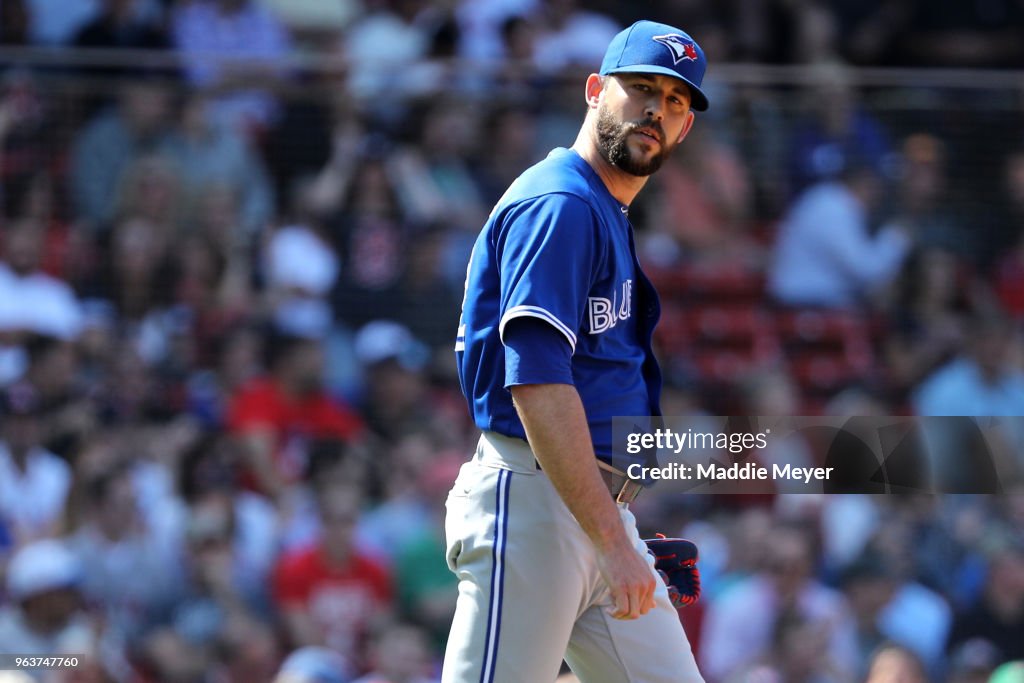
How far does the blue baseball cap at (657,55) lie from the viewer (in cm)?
328

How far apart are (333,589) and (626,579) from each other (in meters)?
3.68

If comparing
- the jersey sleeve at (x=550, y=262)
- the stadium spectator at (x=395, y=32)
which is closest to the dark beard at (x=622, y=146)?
the jersey sleeve at (x=550, y=262)

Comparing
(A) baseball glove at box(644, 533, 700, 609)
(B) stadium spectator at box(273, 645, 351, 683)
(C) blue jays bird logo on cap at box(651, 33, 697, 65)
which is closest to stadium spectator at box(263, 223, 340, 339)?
(B) stadium spectator at box(273, 645, 351, 683)

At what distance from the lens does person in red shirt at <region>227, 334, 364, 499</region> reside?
685 cm

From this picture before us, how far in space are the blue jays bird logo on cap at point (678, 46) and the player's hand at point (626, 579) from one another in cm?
111

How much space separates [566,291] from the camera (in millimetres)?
3037

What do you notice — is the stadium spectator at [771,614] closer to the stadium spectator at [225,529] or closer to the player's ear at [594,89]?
the stadium spectator at [225,529]

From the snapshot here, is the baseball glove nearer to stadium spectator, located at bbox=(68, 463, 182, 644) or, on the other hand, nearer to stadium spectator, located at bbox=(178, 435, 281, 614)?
stadium spectator, located at bbox=(178, 435, 281, 614)

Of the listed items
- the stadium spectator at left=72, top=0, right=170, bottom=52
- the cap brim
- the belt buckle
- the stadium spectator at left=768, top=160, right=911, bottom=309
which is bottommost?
the belt buckle

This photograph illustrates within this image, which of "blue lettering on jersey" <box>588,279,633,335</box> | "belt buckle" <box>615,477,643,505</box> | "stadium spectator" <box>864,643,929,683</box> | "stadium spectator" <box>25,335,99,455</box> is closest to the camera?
"blue lettering on jersey" <box>588,279,633,335</box>

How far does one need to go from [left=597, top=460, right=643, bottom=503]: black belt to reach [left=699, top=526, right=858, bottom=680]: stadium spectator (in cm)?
321

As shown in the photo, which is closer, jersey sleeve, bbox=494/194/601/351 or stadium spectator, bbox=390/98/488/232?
jersey sleeve, bbox=494/194/601/351

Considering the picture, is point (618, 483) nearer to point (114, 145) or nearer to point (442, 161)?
point (442, 161)

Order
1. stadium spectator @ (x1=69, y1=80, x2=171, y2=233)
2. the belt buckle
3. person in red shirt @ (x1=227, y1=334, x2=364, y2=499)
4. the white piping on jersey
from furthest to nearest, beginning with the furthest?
stadium spectator @ (x1=69, y1=80, x2=171, y2=233)
person in red shirt @ (x1=227, y1=334, x2=364, y2=499)
the belt buckle
the white piping on jersey
